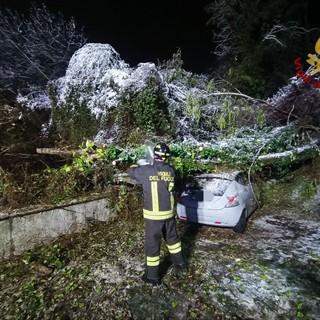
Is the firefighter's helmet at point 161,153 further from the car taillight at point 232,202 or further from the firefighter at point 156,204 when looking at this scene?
the car taillight at point 232,202

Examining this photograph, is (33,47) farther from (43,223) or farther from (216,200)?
(216,200)

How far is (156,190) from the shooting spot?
4098 mm

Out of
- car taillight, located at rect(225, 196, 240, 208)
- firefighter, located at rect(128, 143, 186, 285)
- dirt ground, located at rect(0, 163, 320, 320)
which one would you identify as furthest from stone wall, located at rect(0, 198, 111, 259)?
car taillight, located at rect(225, 196, 240, 208)

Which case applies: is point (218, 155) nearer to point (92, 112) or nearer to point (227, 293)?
point (227, 293)

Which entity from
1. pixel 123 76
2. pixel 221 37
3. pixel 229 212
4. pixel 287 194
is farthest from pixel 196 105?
pixel 221 37

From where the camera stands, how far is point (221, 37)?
1334 centimetres

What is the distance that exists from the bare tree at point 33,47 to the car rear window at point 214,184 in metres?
9.94

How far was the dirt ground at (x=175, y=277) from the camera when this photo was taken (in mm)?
3664

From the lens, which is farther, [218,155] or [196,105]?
[196,105]

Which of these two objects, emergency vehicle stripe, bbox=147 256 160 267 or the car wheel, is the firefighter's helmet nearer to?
emergency vehicle stripe, bbox=147 256 160 267

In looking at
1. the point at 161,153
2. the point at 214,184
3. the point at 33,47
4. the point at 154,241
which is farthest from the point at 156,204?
the point at 33,47

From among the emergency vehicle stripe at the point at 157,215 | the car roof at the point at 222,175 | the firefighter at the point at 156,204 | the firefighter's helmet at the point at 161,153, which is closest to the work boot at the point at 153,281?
the firefighter at the point at 156,204

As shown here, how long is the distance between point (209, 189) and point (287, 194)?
3302 mm

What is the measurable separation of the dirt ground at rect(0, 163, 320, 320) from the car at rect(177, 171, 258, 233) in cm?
36
